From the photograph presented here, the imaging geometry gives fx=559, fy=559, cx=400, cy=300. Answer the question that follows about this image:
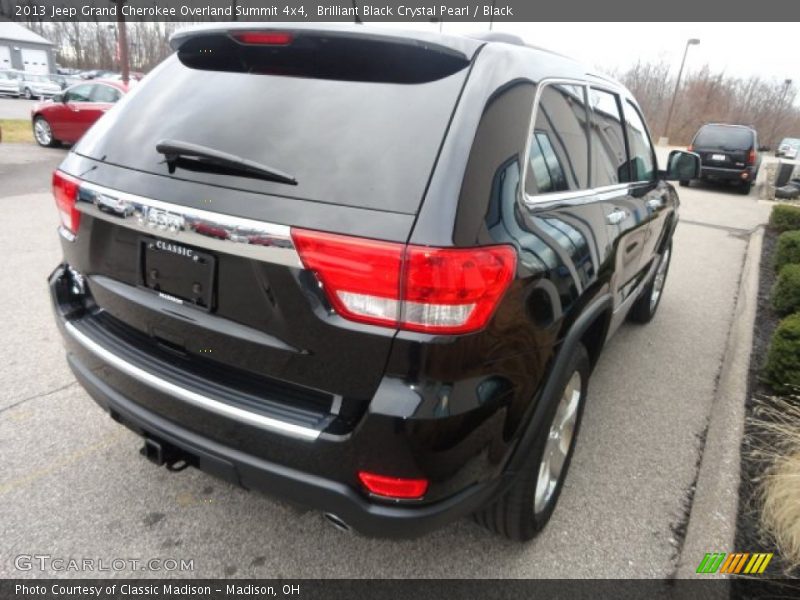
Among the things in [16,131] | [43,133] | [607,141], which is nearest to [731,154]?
[607,141]

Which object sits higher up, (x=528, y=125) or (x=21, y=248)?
(x=528, y=125)

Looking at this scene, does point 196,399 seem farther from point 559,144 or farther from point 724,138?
point 724,138

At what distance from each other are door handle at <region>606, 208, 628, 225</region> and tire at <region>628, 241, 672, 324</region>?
182 cm

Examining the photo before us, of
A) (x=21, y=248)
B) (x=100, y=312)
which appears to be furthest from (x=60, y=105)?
(x=100, y=312)

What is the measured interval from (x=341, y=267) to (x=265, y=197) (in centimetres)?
32

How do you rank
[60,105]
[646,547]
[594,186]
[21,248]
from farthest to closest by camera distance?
[60,105], [21,248], [594,186], [646,547]

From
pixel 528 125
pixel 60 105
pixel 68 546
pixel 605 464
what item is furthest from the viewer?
pixel 60 105

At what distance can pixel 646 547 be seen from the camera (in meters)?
2.37

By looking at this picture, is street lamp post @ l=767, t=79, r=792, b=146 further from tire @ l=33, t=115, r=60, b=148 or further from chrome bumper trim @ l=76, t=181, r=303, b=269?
chrome bumper trim @ l=76, t=181, r=303, b=269

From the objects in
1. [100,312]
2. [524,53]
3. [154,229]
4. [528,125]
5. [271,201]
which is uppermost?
[524,53]

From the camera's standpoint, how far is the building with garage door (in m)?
46.6

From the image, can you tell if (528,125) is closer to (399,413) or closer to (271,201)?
(271,201)

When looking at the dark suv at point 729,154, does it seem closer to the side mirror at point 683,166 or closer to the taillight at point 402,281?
the side mirror at point 683,166

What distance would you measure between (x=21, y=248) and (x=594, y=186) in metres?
5.67
